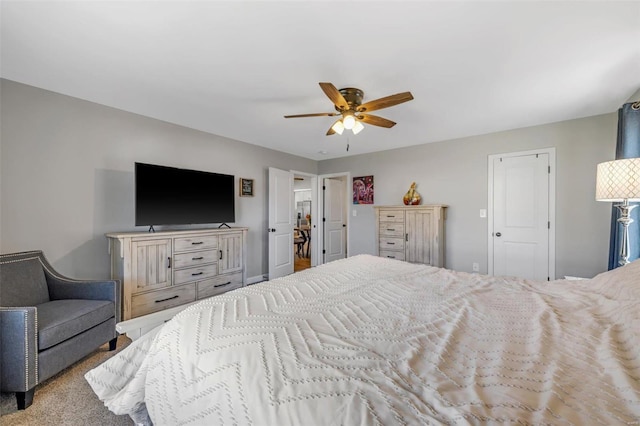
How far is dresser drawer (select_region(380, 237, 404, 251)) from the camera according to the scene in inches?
167

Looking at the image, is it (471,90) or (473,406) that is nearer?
(473,406)

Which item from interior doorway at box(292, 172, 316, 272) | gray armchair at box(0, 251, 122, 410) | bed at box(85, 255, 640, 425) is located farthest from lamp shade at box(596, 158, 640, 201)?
interior doorway at box(292, 172, 316, 272)

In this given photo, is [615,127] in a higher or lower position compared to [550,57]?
lower

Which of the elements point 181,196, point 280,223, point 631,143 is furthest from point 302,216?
point 631,143

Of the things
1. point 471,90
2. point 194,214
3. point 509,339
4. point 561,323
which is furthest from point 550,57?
point 194,214

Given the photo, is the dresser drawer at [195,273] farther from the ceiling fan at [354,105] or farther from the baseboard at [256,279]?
the ceiling fan at [354,105]

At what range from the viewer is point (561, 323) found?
3.83ft

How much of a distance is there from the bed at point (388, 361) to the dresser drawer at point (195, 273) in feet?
6.08

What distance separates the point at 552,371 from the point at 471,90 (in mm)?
2507

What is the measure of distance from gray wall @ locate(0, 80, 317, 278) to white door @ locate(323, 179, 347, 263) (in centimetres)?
311

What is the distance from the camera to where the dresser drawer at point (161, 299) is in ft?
8.87

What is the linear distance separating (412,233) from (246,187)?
110 inches

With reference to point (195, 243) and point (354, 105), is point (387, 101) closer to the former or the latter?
point (354, 105)

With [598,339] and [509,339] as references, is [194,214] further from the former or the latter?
[598,339]
